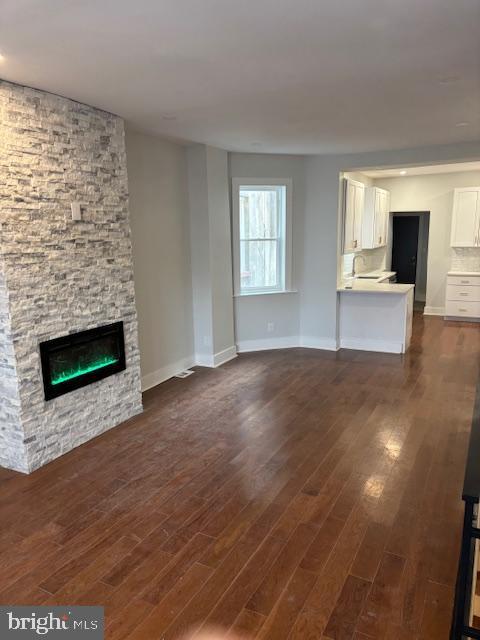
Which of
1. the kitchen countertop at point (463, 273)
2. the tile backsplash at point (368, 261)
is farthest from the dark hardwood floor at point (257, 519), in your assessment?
the kitchen countertop at point (463, 273)

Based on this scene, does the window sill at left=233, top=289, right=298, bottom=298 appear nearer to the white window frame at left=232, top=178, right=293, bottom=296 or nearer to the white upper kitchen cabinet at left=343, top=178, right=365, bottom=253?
the white window frame at left=232, top=178, right=293, bottom=296

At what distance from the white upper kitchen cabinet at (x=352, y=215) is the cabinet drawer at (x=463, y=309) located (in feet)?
7.91

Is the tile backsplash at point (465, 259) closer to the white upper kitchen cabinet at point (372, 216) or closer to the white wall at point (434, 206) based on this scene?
the white wall at point (434, 206)

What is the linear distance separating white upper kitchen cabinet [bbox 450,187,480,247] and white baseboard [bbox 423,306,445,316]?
4.10 ft

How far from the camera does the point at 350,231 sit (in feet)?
21.0

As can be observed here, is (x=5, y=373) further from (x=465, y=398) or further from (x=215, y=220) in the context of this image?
(x=465, y=398)

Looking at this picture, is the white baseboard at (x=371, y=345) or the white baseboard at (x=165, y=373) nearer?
the white baseboard at (x=165, y=373)

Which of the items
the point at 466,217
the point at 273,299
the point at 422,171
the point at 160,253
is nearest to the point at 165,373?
the point at 160,253

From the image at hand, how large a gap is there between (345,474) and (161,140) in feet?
12.5

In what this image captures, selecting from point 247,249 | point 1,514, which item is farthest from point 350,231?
point 1,514

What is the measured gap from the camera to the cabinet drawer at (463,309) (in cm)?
786

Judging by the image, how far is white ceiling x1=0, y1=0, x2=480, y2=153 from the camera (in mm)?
1979

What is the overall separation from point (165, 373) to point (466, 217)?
606 centimetres

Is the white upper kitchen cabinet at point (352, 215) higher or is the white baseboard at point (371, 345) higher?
the white upper kitchen cabinet at point (352, 215)
